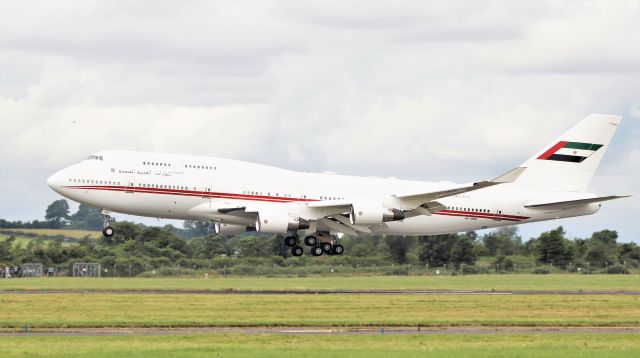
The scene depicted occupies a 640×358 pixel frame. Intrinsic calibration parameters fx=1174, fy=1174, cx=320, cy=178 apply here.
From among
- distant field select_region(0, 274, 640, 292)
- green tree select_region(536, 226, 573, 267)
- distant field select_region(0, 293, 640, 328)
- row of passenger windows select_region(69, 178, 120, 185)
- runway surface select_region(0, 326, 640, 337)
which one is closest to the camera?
runway surface select_region(0, 326, 640, 337)

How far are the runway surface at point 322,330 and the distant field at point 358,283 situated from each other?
22597 mm

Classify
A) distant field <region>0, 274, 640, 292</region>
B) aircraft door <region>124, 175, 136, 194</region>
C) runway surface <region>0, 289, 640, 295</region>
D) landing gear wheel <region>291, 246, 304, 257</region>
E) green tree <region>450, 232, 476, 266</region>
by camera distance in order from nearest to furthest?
runway surface <region>0, 289, 640, 295</region> → aircraft door <region>124, 175, 136, 194</region> → landing gear wheel <region>291, 246, 304, 257</region> → distant field <region>0, 274, 640, 292</region> → green tree <region>450, 232, 476, 266</region>

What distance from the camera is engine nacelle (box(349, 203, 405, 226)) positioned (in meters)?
60.9

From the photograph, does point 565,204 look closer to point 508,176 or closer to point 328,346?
point 508,176

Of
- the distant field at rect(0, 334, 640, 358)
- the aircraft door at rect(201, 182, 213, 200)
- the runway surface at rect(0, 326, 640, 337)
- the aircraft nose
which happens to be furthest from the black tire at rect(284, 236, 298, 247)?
the distant field at rect(0, 334, 640, 358)

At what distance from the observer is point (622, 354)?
32812 mm

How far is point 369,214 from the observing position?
201ft

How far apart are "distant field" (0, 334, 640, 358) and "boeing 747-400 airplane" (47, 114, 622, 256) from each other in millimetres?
20151

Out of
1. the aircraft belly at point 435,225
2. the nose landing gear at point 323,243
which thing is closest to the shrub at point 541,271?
the aircraft belly at point 435,225

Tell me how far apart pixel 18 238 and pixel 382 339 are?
89.9 m

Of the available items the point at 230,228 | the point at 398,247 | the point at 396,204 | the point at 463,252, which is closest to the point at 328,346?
the point at 396,204

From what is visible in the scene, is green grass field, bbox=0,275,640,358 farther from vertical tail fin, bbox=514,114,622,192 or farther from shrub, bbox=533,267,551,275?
shrub, bbox=533,267,551,275

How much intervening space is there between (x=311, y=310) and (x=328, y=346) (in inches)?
524

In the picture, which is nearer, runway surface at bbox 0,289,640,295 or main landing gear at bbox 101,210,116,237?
runway surface at bbox 0,289,640,295
